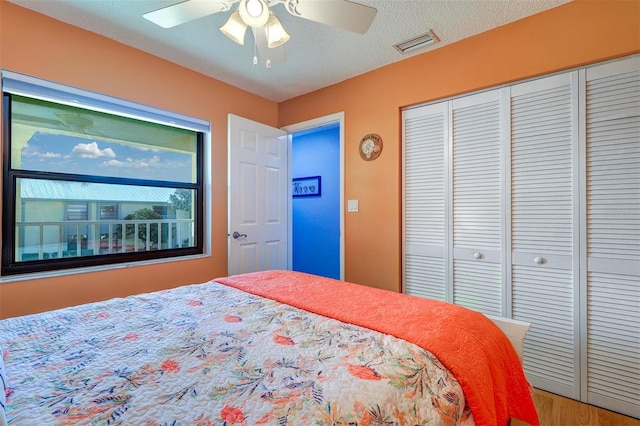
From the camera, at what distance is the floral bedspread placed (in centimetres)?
68

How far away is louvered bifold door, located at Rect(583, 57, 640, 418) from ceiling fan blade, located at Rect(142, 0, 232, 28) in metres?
2.22

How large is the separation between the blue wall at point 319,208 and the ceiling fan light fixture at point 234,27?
7.78 ft

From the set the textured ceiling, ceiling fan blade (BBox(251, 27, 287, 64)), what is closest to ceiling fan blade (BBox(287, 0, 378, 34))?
ceiling fan blade (BBox(251, 27, 287, 64))

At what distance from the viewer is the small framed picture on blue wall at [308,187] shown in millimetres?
4137

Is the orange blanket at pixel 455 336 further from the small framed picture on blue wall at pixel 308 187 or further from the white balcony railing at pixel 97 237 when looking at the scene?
the small framed picture on blue wall at pixel 308 187

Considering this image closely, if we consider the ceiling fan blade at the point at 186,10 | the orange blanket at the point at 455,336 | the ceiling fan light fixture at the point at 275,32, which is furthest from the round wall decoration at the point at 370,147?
the ceiling fan blade at the point at 186,10

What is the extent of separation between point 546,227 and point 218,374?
2.14 m

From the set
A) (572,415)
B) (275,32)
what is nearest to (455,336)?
(572,415)

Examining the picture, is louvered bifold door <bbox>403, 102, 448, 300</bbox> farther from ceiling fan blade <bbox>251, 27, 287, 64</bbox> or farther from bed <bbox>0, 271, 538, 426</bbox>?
ceiling fan blade <bbox>251, 27, 287, 64</bbox>

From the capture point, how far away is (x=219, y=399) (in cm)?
73

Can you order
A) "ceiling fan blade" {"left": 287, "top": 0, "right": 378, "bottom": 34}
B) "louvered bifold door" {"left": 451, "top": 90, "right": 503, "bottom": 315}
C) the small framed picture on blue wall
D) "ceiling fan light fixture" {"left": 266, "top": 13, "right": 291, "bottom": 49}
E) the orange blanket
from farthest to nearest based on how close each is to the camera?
the small framed picture on blue wall, "louvered bifold door" {"left": 451, "top": 90, "right": 503, "bottom": 315}, "ceiling fan light fixture" {"left": 266, "top": 13, "right": 291, "bottom": 49}, "ceiling fan blade" {"left": 287, "top": 0, "right": 378, "bottom": 34}, the orange blanket

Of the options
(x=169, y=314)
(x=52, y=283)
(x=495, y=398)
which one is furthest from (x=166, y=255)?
(x=495, y=398)

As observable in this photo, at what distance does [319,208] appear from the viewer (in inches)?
164

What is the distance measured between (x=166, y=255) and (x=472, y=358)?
98.2 inches
